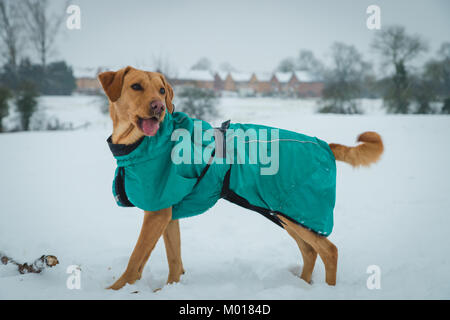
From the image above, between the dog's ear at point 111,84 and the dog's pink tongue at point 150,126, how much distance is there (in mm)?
340

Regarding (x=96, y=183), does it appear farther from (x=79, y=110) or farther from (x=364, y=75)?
(x=364, y=75)

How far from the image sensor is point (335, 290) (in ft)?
7.97

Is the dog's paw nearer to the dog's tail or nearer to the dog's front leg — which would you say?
the dog's front leg

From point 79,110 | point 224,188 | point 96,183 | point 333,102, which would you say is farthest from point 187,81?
point 224,188

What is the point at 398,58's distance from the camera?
11188 millimetres

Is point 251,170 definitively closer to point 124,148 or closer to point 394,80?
point 124,148

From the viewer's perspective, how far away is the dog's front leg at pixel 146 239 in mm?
2371

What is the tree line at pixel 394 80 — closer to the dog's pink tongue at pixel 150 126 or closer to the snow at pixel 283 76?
the snow at pixel 283 76

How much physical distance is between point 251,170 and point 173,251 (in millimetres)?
1080

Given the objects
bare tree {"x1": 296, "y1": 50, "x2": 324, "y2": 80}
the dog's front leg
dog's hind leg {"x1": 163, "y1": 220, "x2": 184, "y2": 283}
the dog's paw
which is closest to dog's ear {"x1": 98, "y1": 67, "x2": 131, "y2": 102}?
the dog's front leg

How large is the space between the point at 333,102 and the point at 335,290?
12558 mm

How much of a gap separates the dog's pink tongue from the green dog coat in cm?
9

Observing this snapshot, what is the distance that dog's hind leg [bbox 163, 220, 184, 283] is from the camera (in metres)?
2.76

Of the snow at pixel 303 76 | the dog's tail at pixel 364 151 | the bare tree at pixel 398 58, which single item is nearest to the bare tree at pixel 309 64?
the snow at pixel 303 76
